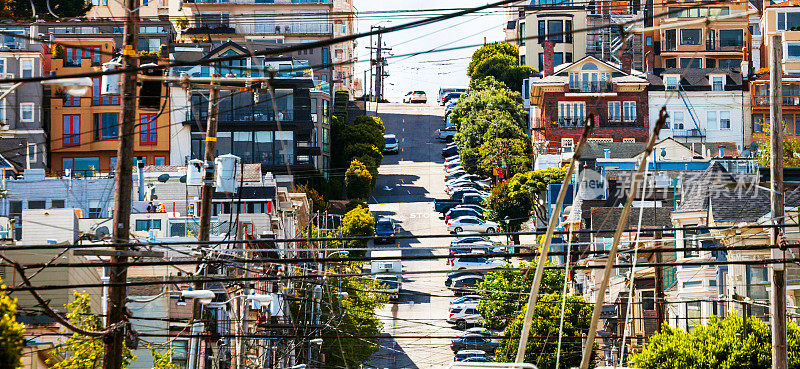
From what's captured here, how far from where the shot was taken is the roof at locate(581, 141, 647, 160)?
308ft

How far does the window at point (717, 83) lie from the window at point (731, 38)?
11.5 m

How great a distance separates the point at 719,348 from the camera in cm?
3947

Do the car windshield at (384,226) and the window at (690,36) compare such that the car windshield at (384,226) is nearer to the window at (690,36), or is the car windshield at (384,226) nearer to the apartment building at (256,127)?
the apartment building at (256,127)

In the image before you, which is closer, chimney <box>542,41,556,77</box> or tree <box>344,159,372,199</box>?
tree <box>344,159,372,199</box>

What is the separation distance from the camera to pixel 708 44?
118 meters

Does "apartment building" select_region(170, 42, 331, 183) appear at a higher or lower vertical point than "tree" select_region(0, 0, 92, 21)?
lower

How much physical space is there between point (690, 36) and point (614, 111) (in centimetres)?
1836

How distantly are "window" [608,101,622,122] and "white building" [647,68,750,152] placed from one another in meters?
2.75

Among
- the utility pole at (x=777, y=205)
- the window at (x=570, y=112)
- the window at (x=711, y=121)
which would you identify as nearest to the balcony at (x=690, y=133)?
the window at (x=711, y=121)

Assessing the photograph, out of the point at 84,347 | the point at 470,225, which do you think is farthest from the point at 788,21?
the point at 84,347

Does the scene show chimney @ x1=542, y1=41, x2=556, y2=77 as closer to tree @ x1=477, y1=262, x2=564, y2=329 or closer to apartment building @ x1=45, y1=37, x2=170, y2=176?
apartment building @ x1=45, y1=37, x2=170, y2=176

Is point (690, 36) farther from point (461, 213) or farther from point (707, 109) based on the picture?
point (461, 213)

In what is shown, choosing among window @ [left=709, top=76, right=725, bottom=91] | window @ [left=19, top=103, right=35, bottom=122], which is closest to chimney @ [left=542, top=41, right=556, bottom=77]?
window @ [left=709, top=76, right=725, bottom=91]

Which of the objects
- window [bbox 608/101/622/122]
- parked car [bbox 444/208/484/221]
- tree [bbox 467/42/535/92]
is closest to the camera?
parked car [bbox 444/208/484/221]
